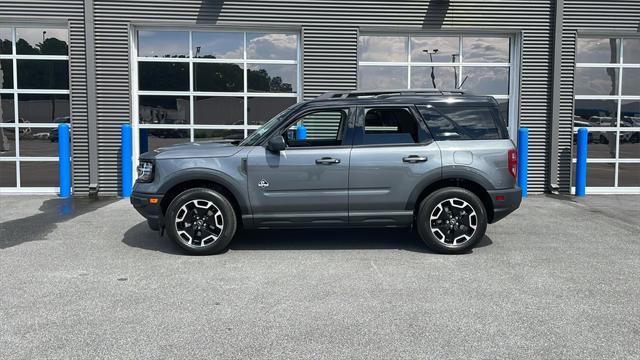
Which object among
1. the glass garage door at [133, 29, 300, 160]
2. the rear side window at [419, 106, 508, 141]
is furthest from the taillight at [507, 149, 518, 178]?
the glass garage door at [133, 29, 300, 160]

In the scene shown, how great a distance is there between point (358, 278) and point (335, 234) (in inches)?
86.5

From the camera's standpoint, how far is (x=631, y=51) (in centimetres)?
1191

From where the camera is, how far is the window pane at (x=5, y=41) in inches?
439

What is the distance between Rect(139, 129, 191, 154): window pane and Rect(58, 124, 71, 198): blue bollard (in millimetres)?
1359

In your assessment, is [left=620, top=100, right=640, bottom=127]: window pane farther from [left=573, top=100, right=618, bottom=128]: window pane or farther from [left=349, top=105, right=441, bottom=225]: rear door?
[left=349, top=105, right=441, bottom=225]: rear door

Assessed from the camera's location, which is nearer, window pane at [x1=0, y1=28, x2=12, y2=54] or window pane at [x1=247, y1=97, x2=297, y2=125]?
window pane at [x1=0, y1=28, x2=12, y2=54]

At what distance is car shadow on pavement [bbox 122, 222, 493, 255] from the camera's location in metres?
7.12

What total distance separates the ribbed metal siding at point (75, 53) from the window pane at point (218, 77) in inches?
82.4

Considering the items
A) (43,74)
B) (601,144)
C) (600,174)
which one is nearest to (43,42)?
(43,74)

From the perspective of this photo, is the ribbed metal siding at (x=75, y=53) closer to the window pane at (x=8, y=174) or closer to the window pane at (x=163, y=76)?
the window pane at (x=163, y=76)

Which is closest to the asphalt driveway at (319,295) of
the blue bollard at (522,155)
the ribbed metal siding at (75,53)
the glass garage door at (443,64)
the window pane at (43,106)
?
the blue bollard at (522,155)

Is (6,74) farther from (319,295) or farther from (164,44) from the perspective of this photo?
(319,295)

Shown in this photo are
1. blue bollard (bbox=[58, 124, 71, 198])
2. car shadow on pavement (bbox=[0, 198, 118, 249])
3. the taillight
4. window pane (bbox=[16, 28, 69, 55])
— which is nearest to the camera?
the taillight

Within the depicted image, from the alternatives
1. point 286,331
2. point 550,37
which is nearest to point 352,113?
point 286,331
